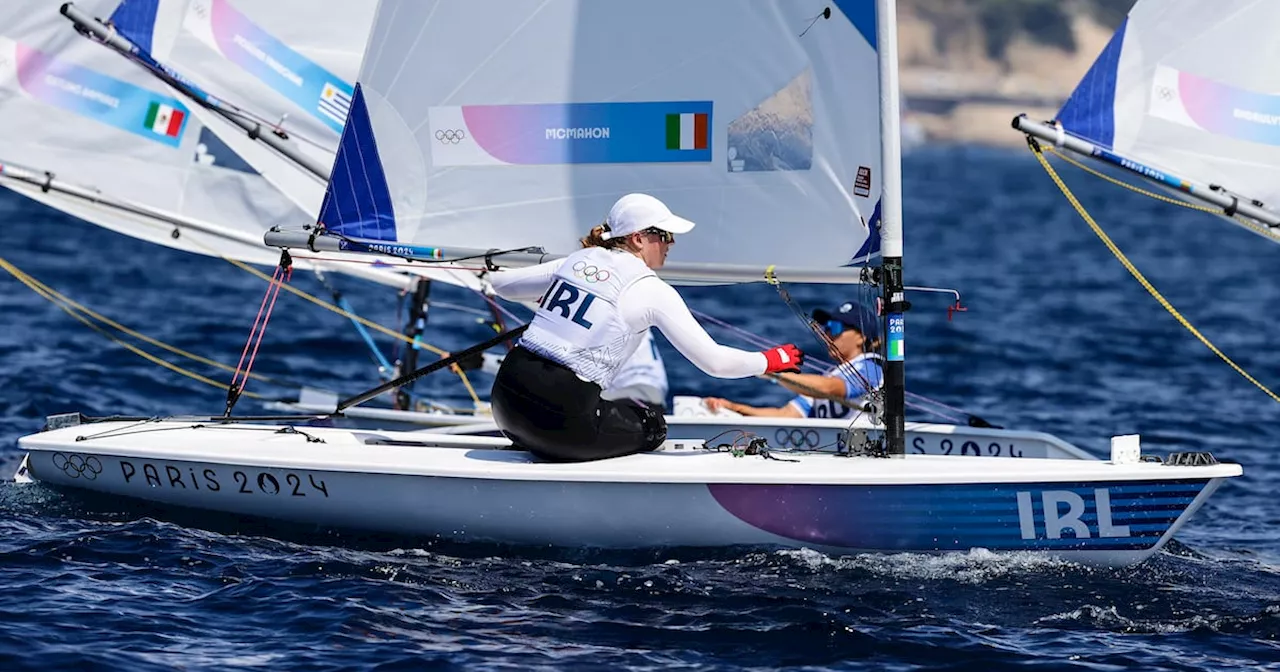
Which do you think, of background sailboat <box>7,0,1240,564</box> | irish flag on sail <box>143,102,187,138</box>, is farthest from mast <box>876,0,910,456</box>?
irish flag on sail <box>143,102,187,138</box>

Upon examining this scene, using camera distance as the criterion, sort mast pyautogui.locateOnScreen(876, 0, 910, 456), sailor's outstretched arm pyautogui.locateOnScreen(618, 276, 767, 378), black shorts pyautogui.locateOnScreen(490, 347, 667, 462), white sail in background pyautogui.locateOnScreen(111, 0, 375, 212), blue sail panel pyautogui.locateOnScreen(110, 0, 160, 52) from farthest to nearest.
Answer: white sail in background pyautogui.locateOnScreen(111, 0, 375, 212) → blue sail panel pyautogui.locateOnScreen(110, 0, 160, 52) → mast pyautogui.locateOnScreen(876, 0, 910, 456) → black shorts pyautogui.locateOnScreen(490, 347, 667, 462) → sailor's outstretched arm pyautogui.locateOnScreen(618, 276, 767, 378)

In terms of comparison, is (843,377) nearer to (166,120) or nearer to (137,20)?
(137,20)

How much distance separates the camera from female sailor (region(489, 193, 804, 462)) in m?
7.38

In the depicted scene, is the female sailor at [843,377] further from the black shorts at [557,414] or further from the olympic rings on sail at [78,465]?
the olympic rings on sail at [78,465]

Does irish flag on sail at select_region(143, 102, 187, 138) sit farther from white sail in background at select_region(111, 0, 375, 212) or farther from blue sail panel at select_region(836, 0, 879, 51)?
blue sail panel at select_region(836, 0, 879, 51)

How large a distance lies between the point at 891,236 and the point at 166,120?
17.5 ft

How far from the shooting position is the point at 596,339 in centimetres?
752

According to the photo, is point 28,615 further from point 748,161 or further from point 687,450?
point 748,161

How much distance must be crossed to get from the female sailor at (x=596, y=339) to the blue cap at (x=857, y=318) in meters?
0.80

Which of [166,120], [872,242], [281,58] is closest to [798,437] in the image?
[872,242]

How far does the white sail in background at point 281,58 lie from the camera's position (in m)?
10.4

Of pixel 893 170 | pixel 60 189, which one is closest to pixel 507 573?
pixel 893 170

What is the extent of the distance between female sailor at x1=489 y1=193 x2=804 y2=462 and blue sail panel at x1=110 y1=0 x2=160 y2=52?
334 centimetres

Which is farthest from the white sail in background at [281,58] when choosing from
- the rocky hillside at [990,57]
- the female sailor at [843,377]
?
the rocky hillside at [990,57]
